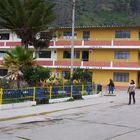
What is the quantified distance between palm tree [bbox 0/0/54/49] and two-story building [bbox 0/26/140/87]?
795 cm

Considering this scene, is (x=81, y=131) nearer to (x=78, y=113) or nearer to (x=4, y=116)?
(x=4, y=116)

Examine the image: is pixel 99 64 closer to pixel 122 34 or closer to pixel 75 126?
pixel 122 34

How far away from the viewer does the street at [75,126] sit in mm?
14453

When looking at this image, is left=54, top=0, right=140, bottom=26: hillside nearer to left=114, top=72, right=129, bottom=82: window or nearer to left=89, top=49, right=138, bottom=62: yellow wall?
left=89, top=49, right=138, bottom=62: yellow wall

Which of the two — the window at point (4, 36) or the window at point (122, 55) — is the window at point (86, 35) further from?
the window at point (4, 36)

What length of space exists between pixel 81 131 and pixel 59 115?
19.3 ft

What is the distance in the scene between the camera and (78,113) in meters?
22.5

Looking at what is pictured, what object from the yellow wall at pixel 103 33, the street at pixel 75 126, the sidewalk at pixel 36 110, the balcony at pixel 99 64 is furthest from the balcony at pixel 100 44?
the street at pixel 75 126

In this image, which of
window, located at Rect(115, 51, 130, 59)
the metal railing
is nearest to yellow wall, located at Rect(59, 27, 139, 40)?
window, located at Rect(115, 51, 130, 59)

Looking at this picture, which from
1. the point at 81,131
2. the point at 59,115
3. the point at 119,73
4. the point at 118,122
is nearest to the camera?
the point at 81,131

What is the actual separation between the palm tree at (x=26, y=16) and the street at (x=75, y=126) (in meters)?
27.1

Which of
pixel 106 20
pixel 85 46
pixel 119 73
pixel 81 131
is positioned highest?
pixel 106 20

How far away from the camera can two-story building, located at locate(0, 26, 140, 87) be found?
54666mm

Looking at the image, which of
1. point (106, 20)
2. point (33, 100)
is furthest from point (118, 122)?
point (106, 20)
